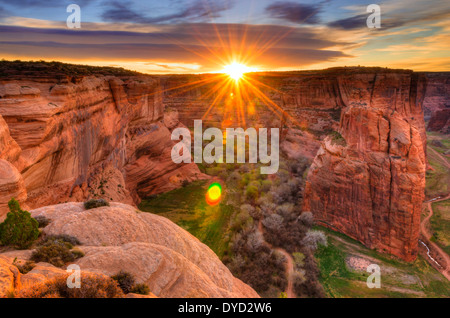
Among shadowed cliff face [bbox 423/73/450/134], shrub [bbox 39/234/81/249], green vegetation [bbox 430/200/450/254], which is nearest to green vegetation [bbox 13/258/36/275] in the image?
shrub [bbox 39/234/81/249]

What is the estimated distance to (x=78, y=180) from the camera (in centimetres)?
1684

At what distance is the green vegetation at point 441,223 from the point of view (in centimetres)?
2101

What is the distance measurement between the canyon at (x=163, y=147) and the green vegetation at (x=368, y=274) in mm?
1021

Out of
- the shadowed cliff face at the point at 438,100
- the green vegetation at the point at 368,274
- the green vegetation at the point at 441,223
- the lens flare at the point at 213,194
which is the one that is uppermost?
the shadowed cliff face at the point at 438,100

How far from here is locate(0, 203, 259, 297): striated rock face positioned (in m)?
6.67

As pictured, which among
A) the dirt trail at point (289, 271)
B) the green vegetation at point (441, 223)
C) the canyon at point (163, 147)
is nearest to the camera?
the canyon at point (163, 147)

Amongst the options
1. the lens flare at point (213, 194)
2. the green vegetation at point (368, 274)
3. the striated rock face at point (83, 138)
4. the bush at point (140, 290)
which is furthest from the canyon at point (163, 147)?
the bush at point (140, 290)

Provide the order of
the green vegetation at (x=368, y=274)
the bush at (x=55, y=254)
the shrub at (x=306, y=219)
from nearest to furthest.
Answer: the bush at (x=55, y=254) < the green vegetation at (x=368, y=274) < the shrub at (x=306, y=219)

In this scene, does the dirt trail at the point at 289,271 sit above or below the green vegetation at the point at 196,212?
below

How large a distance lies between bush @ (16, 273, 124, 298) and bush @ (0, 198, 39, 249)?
334cm

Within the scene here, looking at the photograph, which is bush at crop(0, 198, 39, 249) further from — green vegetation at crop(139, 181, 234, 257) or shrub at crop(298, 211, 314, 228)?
shrub at crop(298, 211, 314, 228)

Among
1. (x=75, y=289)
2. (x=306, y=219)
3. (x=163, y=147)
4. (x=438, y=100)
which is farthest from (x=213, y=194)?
(x=438, y=100)

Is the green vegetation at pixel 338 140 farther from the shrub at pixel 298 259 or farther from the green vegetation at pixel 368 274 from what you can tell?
the shrub at pixel 298 259
